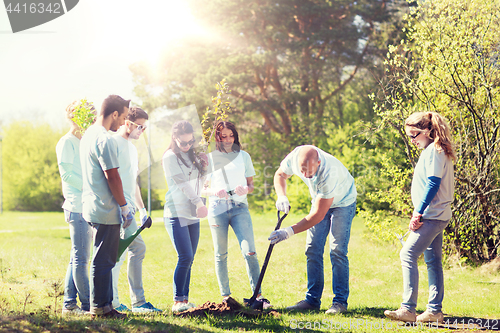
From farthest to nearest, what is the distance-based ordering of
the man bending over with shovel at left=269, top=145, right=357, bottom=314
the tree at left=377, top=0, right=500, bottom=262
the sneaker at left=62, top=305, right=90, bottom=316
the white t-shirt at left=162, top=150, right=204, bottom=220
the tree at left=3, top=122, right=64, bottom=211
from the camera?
the tree at left=3, top=122, right=64, bottom=211, the tree at left=377, top=0, right=500, bottom=262, the white t-shirt at left=162, top=150, right=204, bottom=220, the man bending over with shovel at left=269, top=145, right=357, bottom=314, the sneaker at left=62, top=305, right=90, bottom=316

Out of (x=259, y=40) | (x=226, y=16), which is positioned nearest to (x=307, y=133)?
(x=259, y=40)

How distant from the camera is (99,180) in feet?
10.1

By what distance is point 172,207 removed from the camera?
3668 mm

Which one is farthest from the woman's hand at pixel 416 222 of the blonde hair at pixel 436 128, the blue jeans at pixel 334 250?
the blue jeans at pixel 334 250

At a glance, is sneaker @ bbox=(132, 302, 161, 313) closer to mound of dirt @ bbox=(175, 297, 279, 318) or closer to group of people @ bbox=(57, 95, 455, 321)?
group of people @ bbox=(57, 95, 455, 321)

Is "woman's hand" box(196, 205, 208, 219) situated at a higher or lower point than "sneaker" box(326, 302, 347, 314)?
higher

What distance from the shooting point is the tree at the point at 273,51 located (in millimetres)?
14359

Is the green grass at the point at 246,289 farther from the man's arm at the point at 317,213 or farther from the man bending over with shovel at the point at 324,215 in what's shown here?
the man's arm at the point at 317,213

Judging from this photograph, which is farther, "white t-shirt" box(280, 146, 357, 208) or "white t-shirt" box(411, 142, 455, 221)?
"white t-shirt" box(280, 146, 357, 208)

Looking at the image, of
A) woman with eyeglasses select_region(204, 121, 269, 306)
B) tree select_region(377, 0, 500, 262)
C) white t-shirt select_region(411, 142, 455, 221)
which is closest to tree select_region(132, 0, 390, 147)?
tree select_region(377, 0, 500, 262)

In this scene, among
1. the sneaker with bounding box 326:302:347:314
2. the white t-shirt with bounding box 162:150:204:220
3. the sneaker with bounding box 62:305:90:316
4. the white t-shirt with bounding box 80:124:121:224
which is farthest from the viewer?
the sneaker with bounding box 326:302:347:314

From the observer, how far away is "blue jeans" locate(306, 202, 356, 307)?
3.80 metres

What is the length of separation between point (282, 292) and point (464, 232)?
3.10m

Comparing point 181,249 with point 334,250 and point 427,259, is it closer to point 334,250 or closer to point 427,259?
point 334,250
